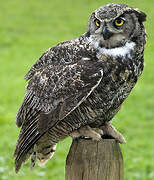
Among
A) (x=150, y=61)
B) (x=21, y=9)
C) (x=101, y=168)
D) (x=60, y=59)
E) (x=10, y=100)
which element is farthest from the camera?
(x=21, y=9)

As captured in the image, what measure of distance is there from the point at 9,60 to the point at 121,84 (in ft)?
39.2

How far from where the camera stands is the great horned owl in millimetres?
3586

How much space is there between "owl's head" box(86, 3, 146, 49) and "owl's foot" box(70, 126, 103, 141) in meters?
0.63

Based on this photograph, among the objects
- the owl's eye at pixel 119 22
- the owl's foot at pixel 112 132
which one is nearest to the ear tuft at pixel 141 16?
the owl's eye at pixel 119 22

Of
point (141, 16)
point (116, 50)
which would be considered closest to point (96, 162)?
point (116, 50)

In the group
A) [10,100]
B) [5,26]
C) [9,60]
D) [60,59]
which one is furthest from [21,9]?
[60,59]

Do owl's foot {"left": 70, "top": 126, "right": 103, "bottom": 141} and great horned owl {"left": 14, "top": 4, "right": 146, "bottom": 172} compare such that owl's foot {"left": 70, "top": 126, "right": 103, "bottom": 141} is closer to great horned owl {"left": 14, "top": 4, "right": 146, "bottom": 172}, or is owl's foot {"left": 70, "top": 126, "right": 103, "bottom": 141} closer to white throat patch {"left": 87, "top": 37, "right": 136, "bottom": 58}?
great horned owl {"left": 14, "top": 4, "right": 146, "bottom": 172}

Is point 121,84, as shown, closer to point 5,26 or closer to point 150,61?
point 150,61

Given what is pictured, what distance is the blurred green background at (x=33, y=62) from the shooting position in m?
7.39

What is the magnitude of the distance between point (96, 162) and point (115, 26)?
3.62 feet

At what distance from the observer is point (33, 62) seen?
1502 centimetres

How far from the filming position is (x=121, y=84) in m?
3.66

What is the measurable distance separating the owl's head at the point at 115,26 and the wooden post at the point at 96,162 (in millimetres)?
865

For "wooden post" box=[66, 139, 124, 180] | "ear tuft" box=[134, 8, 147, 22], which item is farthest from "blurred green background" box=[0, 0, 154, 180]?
"wooden post" box=[66, 139, 124, 180]
